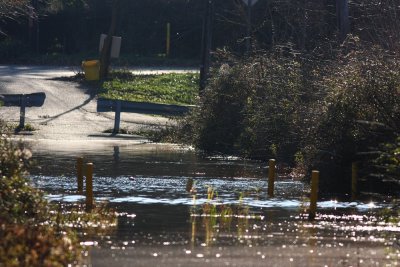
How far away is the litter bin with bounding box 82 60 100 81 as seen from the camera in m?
45.5

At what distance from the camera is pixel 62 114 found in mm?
37406

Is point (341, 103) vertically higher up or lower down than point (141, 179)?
higher up

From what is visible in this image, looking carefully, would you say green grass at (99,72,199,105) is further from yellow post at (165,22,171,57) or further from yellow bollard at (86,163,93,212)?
yellow bollard at (86,163,93,212)

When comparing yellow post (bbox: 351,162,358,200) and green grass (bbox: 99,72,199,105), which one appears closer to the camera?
yellow post (bbox: 351,162,358,200)

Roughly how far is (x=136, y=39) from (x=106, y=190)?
1603 inches

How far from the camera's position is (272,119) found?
26938 mm

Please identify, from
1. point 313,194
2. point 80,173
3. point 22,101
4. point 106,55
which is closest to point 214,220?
point 313,194

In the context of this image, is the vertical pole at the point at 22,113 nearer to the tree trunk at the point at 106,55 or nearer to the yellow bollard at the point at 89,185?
the tree trunk at the point at 106,55

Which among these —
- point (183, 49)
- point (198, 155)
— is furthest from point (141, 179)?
point (183, 49)

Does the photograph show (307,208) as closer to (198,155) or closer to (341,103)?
(341,103)

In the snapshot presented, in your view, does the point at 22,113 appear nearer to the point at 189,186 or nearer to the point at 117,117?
the point at 117,117

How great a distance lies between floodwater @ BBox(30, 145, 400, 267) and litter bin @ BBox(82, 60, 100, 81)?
1905 centimetres

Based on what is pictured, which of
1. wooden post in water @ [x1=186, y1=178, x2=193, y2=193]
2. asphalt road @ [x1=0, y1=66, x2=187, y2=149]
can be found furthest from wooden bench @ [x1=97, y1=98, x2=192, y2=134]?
wooden post in water @ [x1=186, y1=178, x2=193, y2=193]

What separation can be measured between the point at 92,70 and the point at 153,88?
2.78 metres
